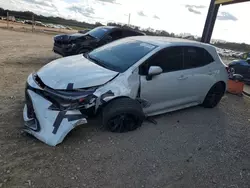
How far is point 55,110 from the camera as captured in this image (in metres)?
3.57

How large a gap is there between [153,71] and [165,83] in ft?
1.52

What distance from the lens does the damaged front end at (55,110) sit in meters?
3.47

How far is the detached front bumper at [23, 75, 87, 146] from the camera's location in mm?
3447

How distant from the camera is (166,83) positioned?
459 centimetres

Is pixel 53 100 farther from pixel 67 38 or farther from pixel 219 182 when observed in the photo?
pixel 67 38

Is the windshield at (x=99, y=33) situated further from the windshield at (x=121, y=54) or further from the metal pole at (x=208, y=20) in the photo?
the windshield at (x=121, y=54)

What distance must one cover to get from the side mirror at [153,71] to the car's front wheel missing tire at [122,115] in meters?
0.55

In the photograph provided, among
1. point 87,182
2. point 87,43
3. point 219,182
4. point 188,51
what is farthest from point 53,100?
point 87,43

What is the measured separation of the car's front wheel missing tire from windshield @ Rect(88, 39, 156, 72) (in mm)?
621

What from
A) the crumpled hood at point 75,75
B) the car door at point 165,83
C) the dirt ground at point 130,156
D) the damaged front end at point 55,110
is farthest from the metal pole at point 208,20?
the damaged front end at point 55,110

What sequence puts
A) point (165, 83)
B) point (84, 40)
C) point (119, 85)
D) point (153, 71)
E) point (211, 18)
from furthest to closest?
point (211, 18) < point (84, 40) < point (165, 83) < point (153, 71) < point (119, 85)

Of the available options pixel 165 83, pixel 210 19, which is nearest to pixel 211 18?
pixel 210 19

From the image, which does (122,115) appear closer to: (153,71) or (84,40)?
(153,71)

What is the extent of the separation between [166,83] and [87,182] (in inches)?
95.7
